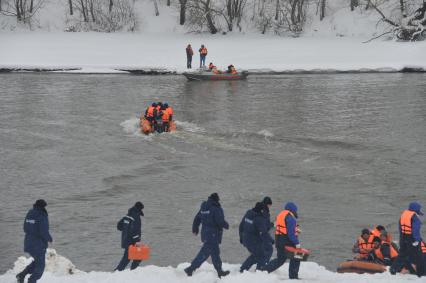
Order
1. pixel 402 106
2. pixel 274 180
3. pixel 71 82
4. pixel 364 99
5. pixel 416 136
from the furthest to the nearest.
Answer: pixel 71 82 < pixel 364 99 < pixel 402 106 < pixel 416 136 < pixel 274 180

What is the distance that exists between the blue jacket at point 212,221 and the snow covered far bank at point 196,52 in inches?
1424

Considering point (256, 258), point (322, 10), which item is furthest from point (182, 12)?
point (256, 258)

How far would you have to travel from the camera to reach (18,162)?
2397 centimetres

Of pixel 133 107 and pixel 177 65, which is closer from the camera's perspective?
pixel 133 107

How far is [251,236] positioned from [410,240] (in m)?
2.53

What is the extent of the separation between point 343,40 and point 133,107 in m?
25.0

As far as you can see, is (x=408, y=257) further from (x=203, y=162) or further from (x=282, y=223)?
(x=203, y=162)

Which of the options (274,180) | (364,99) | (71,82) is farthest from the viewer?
(71,82)

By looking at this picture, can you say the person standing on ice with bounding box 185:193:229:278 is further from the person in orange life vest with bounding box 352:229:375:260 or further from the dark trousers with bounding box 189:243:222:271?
the person in orange life vest with bounding box 352:229:375:260

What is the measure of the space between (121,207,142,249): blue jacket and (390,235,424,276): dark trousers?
13.8ft

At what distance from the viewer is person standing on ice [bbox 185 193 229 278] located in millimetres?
12305

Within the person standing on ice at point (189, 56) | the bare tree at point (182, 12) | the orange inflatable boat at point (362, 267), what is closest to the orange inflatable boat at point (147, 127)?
the orange inflatable boat at point (362, 267)

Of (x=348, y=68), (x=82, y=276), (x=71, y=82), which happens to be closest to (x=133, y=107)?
(x=71, y=82)

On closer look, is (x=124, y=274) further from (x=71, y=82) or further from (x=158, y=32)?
(x=158, y=32)
